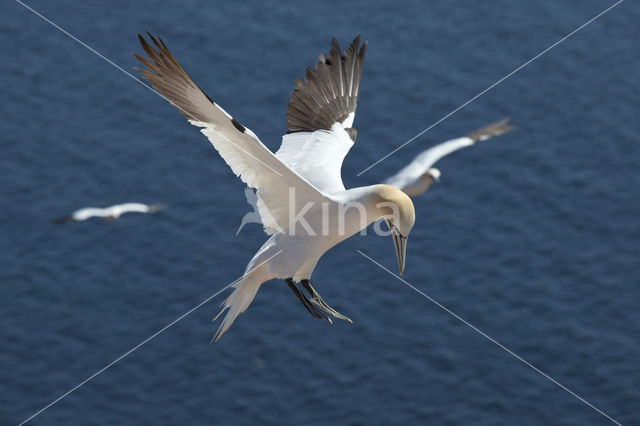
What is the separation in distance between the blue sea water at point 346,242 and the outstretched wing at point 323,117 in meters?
12.3

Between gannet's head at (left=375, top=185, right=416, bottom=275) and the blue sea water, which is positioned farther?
the blue sea water

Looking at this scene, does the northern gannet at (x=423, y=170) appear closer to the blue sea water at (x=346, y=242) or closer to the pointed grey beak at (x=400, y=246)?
the blue sea water at (x=346, y=242)

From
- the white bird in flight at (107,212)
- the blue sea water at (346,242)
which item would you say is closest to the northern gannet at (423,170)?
the blue sea water at (346,242)

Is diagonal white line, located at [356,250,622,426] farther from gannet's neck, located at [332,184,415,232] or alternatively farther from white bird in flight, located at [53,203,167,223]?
gannet's neck, located at [332,184,415,232]

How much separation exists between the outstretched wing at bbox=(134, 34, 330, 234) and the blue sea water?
1482 cm

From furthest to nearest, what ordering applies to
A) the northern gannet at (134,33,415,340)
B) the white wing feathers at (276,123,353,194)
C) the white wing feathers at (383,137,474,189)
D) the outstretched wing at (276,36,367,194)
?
the white wing feathers at (383,137,474,189) < the outstretched wing at (276,36,367,194) < the white wing feathers at (276,123,353,194) < the northern gannet at (134,33,415,340)

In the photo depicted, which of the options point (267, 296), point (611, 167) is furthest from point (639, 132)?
point (267, 296)

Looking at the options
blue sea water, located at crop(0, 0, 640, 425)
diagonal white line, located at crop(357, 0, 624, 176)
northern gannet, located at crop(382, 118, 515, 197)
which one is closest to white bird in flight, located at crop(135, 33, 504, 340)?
northern gannet, located at crop(382, 118, 515, 197)

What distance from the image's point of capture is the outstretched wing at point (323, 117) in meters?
16.8

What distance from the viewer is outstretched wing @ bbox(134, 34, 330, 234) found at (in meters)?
13.8

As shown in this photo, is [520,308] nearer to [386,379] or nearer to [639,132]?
[386,379]

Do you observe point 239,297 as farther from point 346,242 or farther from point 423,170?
point 346,242

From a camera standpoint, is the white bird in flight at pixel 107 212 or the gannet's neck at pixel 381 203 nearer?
the gannet's neck at pixel 381 203

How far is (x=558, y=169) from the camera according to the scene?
33.2 metres
